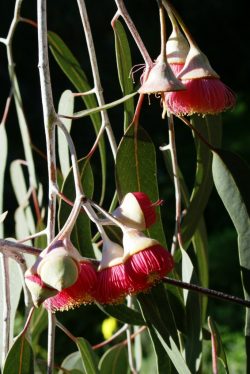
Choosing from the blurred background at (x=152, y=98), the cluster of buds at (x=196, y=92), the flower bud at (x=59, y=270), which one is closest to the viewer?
the flower bud at (x=59, y=270)

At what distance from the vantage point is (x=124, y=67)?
0.94 m

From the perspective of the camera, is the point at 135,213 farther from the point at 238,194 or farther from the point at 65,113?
the point at 65,113

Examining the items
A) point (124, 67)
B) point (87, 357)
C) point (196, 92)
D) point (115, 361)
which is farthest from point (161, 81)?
point (115, 361)

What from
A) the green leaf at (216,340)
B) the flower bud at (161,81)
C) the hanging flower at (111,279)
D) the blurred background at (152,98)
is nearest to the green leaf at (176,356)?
the green leaf at (216,340)

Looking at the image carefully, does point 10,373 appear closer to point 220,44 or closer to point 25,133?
point 25,133

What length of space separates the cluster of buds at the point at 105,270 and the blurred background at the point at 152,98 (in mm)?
2103

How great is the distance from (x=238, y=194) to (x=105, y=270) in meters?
0.23

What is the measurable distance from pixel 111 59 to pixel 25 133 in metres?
2.86

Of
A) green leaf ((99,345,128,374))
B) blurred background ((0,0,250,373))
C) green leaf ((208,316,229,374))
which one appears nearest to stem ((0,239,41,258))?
green leaf ((208,316,229,374))

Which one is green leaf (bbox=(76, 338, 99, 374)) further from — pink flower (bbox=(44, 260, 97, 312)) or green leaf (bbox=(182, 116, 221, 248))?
pink flower (bbox=(44, 260, 97, 312))

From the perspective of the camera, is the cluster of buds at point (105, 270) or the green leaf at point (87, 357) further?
the green leaf at point (87, 357)

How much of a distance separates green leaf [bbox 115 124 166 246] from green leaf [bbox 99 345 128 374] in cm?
30

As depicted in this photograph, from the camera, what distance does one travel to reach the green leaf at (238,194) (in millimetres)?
833

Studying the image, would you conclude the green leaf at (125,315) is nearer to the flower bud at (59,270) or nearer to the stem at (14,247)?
the stem at (14,247)
